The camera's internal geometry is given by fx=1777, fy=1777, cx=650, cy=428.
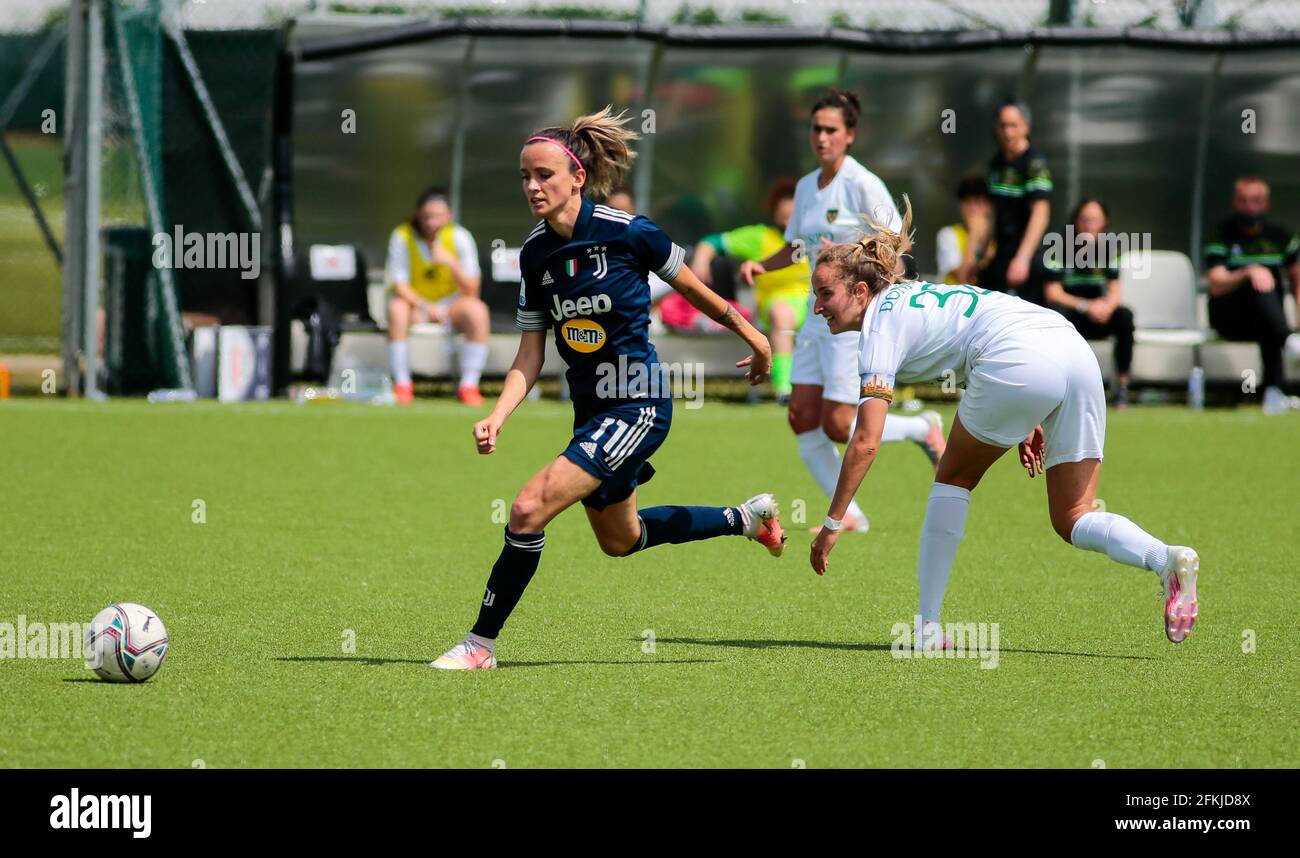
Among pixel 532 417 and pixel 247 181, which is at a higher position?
pixel 247 181

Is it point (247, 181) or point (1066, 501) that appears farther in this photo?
point (247, 181)

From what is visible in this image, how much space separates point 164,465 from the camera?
39.1ft

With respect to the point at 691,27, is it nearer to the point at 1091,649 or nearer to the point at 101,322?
the point at 101,322

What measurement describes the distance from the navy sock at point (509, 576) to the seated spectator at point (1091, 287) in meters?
11.5

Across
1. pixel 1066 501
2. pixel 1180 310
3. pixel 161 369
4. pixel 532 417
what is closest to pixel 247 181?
pixel 161 369

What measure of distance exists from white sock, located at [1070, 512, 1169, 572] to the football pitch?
0.39m

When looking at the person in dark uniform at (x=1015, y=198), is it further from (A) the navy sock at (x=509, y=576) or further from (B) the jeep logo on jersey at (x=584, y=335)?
(A) the navy sock at (x=509, y=576)

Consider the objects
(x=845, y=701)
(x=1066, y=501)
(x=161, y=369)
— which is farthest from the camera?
(x=161, y=369)

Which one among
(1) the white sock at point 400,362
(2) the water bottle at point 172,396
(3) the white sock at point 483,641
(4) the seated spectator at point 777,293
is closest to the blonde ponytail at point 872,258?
(3) the white sock at point 483,641

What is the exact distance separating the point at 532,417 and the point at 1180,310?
7110mm

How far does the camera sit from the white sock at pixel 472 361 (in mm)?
16828

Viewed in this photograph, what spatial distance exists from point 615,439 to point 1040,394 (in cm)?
148

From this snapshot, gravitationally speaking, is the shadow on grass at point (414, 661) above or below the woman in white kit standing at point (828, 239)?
below
